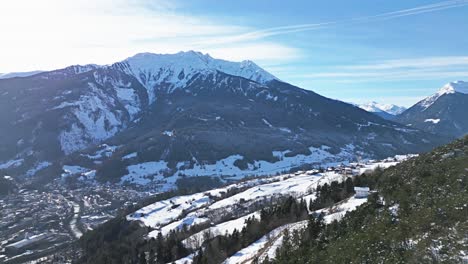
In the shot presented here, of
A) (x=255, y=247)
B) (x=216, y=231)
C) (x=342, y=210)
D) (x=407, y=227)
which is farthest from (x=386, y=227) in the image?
(x=216, y=231)

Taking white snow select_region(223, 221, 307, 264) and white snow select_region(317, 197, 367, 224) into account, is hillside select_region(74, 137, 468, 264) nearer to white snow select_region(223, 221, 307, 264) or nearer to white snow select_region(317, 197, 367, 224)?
white snow select_region(223, 221, 307, 264)

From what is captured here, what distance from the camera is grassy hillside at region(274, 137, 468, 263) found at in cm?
3134

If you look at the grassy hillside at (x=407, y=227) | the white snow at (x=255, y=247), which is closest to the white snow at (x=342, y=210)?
the white snow at (x=255, y=247)

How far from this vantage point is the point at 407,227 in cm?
3588

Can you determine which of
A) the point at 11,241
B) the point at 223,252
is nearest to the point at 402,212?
the point at 223,252

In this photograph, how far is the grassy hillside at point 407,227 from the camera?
31.3 meters

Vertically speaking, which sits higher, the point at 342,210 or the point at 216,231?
the point at 342,210

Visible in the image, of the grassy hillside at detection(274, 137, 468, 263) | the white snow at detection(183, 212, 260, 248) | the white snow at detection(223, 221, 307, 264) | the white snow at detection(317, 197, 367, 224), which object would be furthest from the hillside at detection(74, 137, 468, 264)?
the white snow at detection(183, 212, 260, 248)

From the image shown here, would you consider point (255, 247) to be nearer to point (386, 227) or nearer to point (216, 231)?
point (386, 227)

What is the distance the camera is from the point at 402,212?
1598 inches

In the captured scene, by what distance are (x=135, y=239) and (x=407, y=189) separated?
12546 cm

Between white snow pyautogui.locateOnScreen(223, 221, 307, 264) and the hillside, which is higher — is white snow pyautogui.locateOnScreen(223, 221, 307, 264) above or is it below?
below

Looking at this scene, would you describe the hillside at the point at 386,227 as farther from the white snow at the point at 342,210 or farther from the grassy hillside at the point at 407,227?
the white snow at the point at 342,210

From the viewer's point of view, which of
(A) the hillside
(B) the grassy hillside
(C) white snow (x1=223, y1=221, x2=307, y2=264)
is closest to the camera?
(B) the grassy hillside
